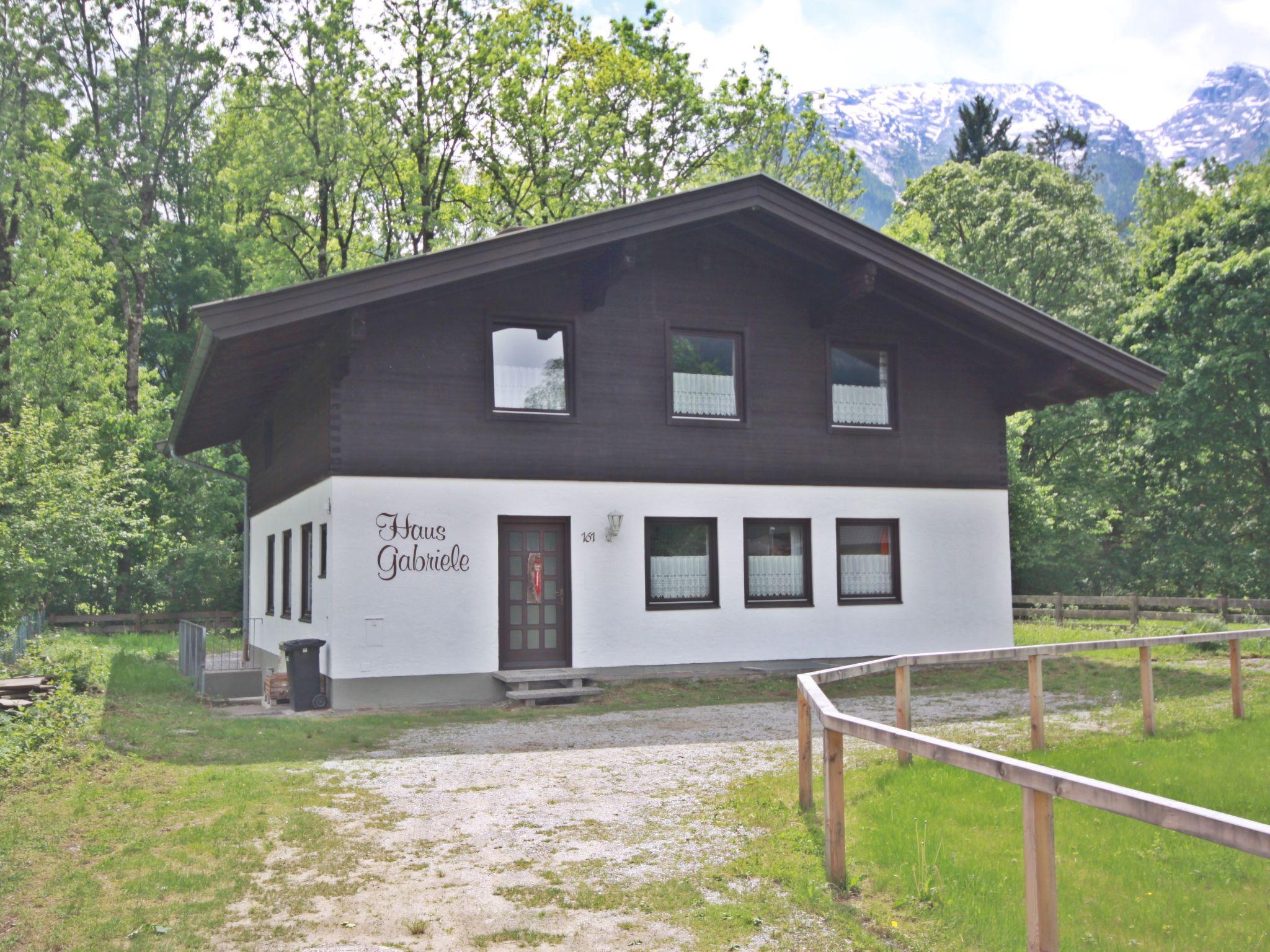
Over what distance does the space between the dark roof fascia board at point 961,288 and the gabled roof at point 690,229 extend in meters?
0.02

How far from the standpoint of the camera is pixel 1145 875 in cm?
584

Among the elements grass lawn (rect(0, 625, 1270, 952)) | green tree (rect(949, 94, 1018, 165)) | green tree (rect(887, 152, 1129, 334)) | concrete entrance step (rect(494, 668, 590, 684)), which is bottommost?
grass lawn (rect(0, 625, 1270, 952))

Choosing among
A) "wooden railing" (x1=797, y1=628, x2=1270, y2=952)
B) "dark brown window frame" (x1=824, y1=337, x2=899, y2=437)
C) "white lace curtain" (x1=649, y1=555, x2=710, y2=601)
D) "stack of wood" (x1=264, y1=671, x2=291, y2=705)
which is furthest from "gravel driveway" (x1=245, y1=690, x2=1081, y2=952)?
"dark brown window frame" (x1=824, y1=337, x2=899, y2=437)

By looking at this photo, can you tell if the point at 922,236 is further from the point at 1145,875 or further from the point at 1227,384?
the point at 1145,875

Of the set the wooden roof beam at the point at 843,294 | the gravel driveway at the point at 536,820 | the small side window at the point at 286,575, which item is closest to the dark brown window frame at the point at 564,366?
the wooden roof beam at the point at 843,294

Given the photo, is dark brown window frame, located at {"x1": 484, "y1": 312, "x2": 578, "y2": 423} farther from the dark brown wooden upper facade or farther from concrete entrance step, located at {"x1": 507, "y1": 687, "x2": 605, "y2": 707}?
concrete entrance step, located at {"x1": 507, "y1": 687, "x2": 605, "y2": 707}

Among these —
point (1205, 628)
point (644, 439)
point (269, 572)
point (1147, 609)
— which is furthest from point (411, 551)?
point (1147, 609)

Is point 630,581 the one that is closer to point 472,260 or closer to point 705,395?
point 705,395

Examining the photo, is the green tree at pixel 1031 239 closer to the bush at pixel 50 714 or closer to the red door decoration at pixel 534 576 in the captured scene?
the red door decoration at pixel 534 576

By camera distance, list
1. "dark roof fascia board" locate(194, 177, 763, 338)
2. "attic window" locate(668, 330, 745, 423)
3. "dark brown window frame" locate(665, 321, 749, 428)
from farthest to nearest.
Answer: "attic window" locate(668, 330, 745, 423) → "dark brown window frame" locate(665, 321, 749, 428) → "dark roof fascia board" locate(194, 177, 763, 338)

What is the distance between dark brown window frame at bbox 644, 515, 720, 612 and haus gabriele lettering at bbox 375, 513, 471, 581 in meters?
2.63

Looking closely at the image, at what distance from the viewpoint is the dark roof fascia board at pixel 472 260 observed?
13.2 metres

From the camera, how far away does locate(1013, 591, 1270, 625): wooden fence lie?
22.9m

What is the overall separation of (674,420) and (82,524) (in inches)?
366
